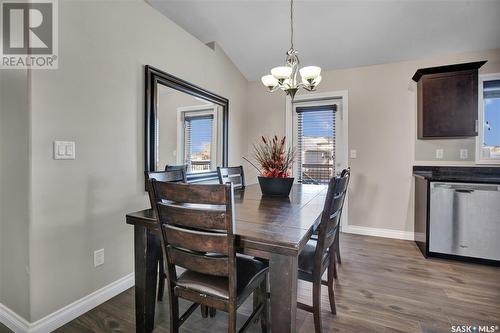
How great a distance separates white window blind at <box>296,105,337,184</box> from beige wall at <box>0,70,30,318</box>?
130 inches

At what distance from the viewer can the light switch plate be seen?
161 cm

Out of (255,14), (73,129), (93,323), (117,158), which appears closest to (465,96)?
(255,14)

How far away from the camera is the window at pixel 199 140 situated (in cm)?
288

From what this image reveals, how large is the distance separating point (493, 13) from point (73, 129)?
401 centimetres

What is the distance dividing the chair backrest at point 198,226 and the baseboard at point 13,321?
3.82ft

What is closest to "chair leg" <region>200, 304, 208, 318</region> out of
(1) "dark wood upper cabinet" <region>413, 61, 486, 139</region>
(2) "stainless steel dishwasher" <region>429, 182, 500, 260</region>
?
(2) "stainless steel dishwasher" <region>429, 182, 500, 260</region>

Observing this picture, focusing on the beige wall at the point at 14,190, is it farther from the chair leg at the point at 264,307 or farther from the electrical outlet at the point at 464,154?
the electrical outlet at the point at 464,154

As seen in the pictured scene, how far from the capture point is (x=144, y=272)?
4.73 ft

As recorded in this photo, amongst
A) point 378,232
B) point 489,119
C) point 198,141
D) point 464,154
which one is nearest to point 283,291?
point 198,141

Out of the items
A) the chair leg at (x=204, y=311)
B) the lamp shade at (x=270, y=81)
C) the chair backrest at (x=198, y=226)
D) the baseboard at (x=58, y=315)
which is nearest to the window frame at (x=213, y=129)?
the lamp shade at (x=270, y=81)

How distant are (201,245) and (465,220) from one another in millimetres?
2896

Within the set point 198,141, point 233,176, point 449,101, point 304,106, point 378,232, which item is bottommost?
point 378,232

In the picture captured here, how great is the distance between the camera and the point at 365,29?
290cm

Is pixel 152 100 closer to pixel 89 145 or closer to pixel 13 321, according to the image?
pixel 89 145
